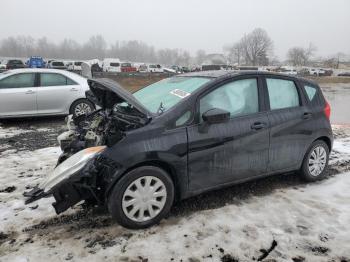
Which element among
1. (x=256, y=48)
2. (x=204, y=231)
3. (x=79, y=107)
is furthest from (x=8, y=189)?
(x=256, y=48)

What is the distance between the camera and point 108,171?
3.36 metres

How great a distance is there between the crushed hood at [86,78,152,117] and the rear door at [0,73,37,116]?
5.10 meters

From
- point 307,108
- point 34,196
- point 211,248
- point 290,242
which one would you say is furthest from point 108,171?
point 307,108

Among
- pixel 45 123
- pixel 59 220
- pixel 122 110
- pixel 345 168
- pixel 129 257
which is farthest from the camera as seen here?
pixel 45 123

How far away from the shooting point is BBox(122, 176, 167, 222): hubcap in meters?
3.46

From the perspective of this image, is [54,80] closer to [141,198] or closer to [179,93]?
[179,93]

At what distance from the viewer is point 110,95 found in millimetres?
3957

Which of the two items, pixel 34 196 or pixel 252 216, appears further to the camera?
pixel 252 216

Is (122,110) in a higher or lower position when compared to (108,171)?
higher

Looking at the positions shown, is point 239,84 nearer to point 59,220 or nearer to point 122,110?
point 122,110

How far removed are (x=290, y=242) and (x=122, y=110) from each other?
2334 mm

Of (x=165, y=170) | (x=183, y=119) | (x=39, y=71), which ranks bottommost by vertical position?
(x=165, y=170)

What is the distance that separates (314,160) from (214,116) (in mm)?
2076

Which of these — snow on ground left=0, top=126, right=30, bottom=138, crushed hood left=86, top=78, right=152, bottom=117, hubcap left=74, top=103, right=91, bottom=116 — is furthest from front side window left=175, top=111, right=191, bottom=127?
hubcap left=74, top=103, right=91, bottom=116
